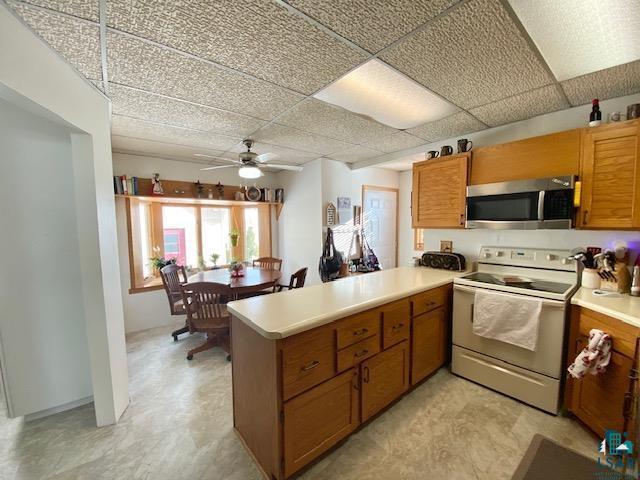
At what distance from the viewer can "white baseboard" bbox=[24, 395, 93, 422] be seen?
192 centimetres

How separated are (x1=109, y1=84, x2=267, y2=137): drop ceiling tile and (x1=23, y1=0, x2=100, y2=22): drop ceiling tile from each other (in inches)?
27.8

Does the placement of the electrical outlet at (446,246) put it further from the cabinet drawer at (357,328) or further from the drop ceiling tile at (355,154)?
the cabinet drawer at (357,328)

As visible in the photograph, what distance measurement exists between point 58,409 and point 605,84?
178 inches

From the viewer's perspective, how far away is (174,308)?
307 cm

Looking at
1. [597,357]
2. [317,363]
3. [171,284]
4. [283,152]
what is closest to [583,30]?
[597,357]

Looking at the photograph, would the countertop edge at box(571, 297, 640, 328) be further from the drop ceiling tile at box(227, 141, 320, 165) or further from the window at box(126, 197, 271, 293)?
the window at box(126, 197, 271, 293)

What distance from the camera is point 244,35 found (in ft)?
4.27

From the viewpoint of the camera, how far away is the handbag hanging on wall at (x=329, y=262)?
3.72 m

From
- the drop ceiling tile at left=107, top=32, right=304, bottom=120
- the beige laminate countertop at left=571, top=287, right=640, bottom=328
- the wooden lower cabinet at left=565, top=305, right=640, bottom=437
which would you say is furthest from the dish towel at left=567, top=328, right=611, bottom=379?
the drop ceiling tile at left=107, top=32, right=304, bottom=120

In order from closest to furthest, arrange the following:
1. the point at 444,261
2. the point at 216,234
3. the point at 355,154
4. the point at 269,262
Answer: the point at 444,261, the point at 355,154, the point at 269,262, the point at 216,234

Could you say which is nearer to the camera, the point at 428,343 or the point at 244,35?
the point at 244,35

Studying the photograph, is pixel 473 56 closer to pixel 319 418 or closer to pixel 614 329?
pixel 614 329

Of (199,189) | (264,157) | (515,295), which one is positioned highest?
(264,157)

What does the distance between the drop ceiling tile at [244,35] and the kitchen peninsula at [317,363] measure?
142 cm
